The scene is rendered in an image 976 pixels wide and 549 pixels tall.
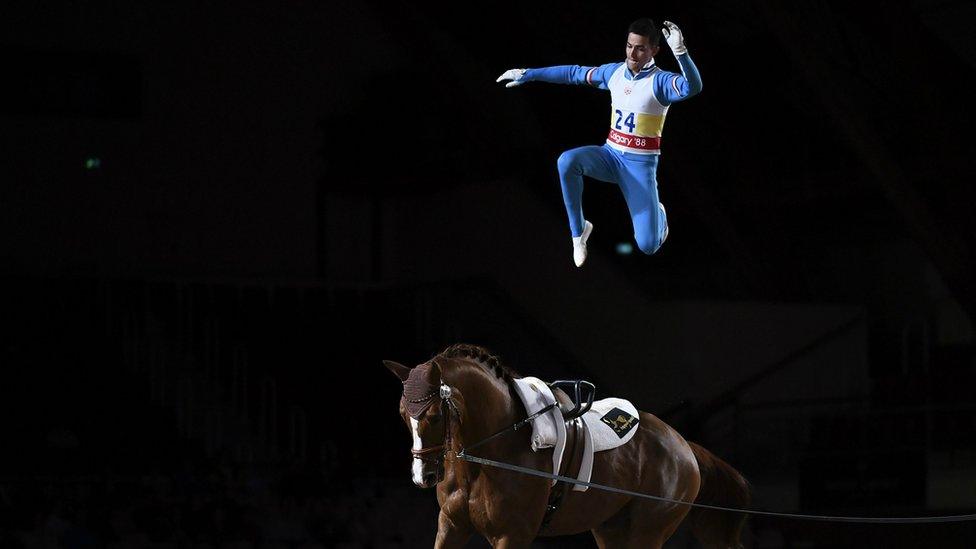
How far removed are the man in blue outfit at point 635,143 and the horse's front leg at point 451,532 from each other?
1169 mm

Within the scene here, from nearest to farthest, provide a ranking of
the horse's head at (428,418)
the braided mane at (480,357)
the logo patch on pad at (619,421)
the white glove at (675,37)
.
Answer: the white glove at (675,37) < the horse's head at (428,418) < the braided mane at (480,357) < the logo patch on pad at (619,421)

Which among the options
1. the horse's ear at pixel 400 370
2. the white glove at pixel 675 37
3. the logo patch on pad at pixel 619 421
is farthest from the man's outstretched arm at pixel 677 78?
the logo patch on pad at pixel 619 421

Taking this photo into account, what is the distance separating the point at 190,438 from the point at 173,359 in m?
0.84

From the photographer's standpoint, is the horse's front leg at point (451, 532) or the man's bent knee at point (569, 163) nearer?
the man's bent knee at point (569, 163)

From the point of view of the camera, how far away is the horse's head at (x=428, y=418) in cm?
488

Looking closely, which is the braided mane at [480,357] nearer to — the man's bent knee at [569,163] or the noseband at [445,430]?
the noseband at [445,430]

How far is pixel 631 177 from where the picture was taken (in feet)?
15.3

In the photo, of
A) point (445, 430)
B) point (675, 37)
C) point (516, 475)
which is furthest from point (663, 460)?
point (675, 37)

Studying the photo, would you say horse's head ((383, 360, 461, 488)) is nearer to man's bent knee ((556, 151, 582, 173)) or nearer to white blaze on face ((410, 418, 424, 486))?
white blaze on face ((410, 418, 424, 486))

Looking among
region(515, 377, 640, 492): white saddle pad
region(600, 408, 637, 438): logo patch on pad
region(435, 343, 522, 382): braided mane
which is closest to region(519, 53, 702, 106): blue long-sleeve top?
region(435, 343, 522, 382): braided mane

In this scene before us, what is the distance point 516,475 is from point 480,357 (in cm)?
45

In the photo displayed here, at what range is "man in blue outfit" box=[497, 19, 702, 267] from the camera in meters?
4.57

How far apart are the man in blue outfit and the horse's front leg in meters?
1.17

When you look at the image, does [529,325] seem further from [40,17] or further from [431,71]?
[40,17]
